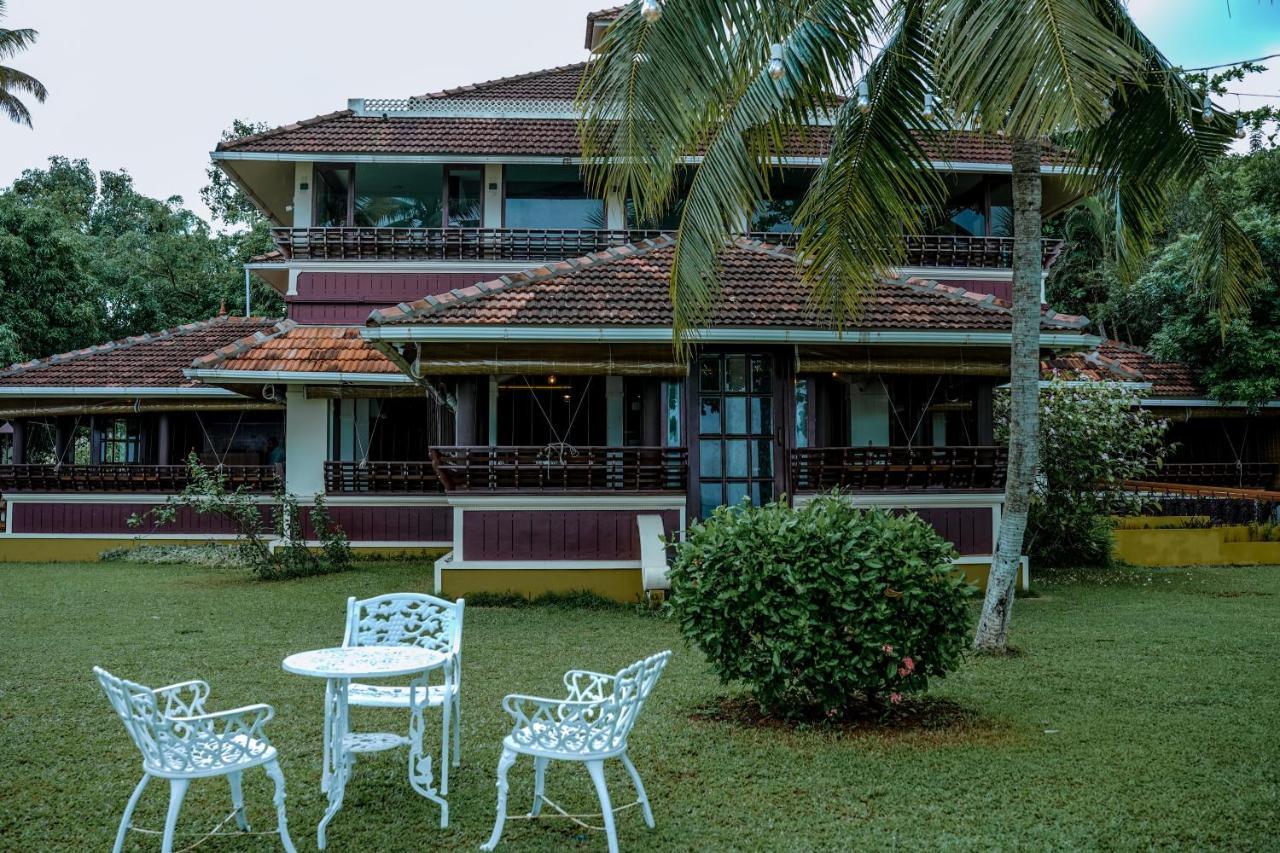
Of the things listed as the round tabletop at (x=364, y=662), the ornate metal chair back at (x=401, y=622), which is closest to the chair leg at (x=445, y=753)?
the round tabletop at (x=364, y=662)

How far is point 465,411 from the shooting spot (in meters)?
11.9

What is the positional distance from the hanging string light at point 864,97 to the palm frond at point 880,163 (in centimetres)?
4

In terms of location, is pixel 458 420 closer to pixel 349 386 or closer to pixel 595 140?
pixel 349 386

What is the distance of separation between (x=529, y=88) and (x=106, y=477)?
33.4 ft

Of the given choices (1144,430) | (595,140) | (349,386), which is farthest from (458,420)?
(1144,430)

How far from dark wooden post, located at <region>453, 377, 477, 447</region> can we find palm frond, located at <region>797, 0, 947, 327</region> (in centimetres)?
506

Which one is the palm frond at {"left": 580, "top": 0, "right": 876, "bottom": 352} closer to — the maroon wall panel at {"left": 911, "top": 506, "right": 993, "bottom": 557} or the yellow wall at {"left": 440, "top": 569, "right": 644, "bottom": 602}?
the yellow wall at {"left": 440, "top": 569, "right": 644, "bottom": 602}

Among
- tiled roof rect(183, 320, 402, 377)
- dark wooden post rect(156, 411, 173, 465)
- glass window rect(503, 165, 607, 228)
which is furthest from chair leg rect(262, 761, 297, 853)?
dark wooden post rect(156, 411, 173, 465)

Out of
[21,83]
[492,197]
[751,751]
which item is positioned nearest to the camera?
[751,751]

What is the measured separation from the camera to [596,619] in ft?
34.3

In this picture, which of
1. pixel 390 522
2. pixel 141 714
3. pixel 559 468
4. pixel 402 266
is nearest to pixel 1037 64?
pixel 141 714

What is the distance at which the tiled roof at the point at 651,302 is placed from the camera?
11.3m

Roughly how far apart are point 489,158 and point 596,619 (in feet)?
27.8

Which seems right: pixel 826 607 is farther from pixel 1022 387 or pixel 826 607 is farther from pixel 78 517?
pixel 78 517
